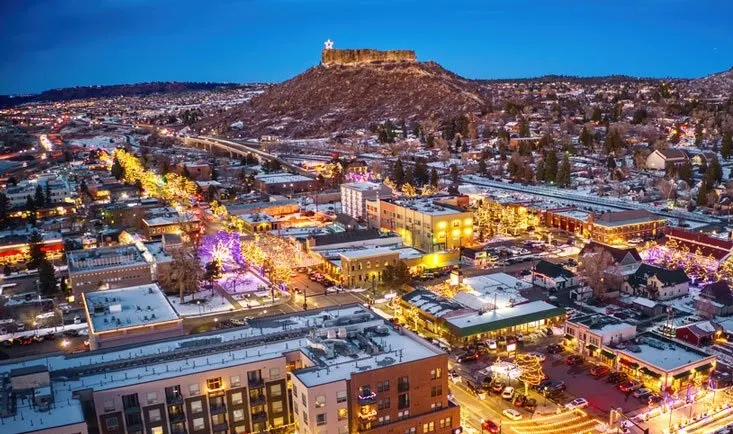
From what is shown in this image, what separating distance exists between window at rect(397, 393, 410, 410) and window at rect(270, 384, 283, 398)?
13.3 feet

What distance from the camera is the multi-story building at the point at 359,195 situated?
58250 mm

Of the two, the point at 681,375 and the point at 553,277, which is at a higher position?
the point at 553,277

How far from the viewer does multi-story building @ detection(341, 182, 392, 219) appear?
191 ft

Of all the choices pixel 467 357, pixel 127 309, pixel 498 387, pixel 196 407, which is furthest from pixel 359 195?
pixel 196 407

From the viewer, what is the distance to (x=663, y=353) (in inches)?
1077

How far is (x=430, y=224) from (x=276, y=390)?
2820 cm

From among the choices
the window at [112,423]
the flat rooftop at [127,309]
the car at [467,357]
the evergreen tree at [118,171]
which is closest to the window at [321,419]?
the window at [112,423]

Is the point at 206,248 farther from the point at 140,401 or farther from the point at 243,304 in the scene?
the point at 140,401

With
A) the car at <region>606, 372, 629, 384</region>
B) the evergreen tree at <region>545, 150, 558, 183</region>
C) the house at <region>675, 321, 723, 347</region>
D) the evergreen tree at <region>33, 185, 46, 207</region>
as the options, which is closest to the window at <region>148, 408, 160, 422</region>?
the car at <region>606, 372, 629, 384</region>

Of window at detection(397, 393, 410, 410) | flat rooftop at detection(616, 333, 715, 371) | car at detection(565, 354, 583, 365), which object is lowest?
car at detection(565, 354, 583, 365)

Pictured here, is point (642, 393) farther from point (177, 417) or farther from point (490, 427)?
point (177, 417)

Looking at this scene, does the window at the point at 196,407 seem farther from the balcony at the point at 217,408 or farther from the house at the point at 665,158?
the house at the point at 665,158

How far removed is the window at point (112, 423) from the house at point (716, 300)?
29094 millimetres

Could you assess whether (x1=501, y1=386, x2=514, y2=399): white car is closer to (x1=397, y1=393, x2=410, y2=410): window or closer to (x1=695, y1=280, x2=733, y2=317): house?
(x1=397, y1=393, x2=410, y2=410): window
